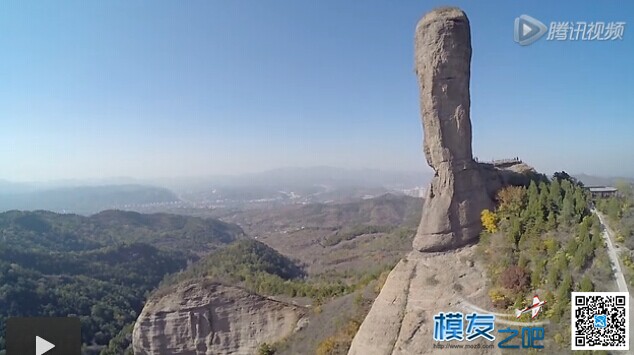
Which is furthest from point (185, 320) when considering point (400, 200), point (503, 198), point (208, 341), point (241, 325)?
point (400, 200)

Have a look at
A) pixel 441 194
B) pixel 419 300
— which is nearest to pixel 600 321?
pixel 419 300

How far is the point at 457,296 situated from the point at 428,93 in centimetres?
883

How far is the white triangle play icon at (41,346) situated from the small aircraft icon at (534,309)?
1502 cm

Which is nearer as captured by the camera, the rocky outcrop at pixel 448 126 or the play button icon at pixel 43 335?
the play button icon at pixel 43 335

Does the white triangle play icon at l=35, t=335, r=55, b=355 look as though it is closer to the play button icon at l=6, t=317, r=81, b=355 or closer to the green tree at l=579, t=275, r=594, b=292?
the play button icon at l=6, t=317, r=81, b=355

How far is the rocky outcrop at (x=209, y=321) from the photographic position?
91.8 feet

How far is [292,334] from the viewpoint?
85.6 ft

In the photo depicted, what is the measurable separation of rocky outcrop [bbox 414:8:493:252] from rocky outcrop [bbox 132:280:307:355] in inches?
545

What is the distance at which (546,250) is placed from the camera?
641 inches

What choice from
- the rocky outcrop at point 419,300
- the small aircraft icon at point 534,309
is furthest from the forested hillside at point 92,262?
the small aircraft icon at point 534,309

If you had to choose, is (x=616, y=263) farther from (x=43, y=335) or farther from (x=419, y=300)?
(x=43, y=335)

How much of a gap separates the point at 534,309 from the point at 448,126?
8.10m

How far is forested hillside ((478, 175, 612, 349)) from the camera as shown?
45.9ft

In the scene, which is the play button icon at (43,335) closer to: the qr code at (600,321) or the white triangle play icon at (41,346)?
the white triangle play icon at (41,346)
